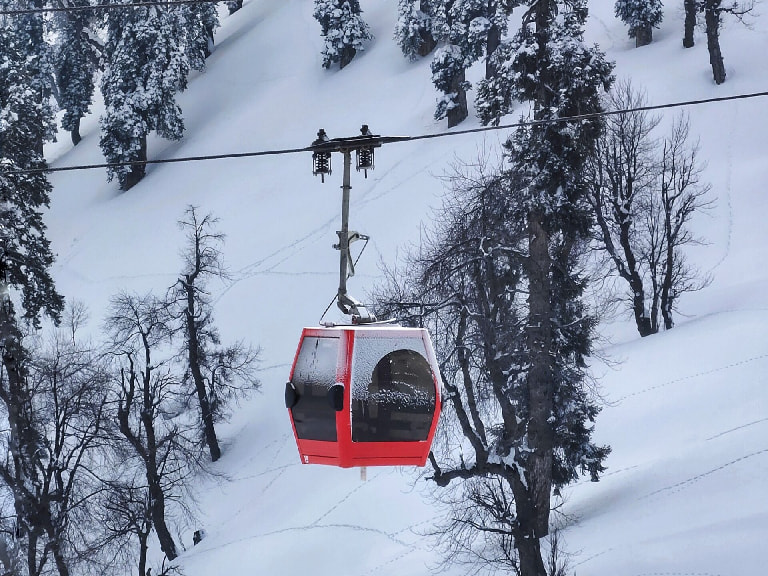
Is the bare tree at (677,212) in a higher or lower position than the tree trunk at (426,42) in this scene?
lower

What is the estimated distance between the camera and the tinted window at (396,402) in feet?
29.7

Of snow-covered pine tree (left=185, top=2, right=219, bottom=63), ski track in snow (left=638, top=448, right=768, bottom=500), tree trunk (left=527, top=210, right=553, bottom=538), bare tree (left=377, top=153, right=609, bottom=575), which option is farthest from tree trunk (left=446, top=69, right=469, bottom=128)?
tree trunk (left=527, top=210, right=553, bottom=538)

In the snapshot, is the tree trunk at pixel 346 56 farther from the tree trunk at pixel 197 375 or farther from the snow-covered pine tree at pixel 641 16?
the tree trunk at pixel 197 375

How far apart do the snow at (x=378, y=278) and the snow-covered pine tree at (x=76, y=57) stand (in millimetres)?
4209

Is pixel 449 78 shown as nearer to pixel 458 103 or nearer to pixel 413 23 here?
pixel 458 103

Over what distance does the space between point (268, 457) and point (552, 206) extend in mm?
17657

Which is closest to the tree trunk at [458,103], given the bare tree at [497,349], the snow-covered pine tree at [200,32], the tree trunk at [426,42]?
the tree trunk at [426,42]

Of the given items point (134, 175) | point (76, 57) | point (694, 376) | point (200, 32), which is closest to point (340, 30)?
point (200, 32)

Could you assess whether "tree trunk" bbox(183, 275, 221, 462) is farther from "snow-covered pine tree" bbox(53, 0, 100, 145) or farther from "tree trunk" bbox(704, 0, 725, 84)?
"snow-covered pine tree" bbox(53, 0, 100, 145)

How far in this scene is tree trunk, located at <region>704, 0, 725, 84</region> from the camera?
42.6 meters

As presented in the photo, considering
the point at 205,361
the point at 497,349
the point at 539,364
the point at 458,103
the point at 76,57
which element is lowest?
the point at 205,361

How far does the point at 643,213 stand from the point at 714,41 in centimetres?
1223

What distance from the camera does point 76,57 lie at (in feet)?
205

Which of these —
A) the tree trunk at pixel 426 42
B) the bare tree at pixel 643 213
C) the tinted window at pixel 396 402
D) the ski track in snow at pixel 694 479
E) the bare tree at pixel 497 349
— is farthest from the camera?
the tree trunk at pixel 426 42
